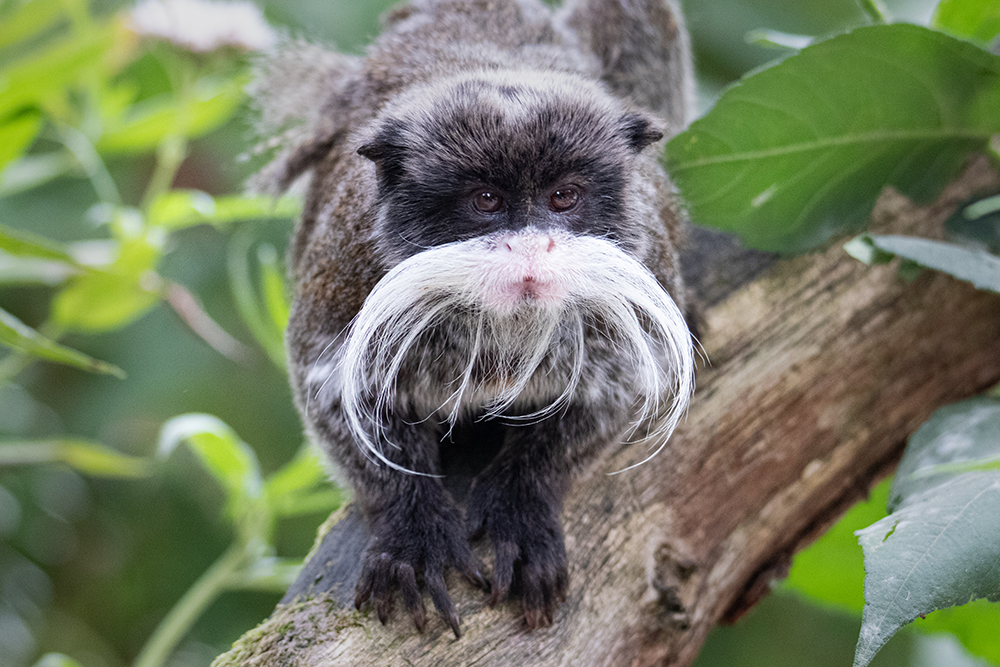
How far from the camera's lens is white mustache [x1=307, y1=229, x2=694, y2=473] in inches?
47.1

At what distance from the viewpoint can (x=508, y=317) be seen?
134cm

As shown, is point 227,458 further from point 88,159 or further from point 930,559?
point 930,559

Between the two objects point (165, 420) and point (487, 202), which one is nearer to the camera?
point (487, 202)

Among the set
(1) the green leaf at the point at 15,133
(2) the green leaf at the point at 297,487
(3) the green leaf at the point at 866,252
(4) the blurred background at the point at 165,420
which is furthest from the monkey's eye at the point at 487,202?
(4) the blurred background at the point at 165,420

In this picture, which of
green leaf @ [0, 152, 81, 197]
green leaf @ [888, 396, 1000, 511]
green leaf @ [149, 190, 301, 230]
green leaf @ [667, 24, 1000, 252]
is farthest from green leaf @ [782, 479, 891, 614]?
green leaf @ [0, 152, 81, 197]

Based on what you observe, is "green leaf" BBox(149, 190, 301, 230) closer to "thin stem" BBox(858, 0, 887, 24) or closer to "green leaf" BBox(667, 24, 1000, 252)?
"green leaf" BBox(667, 24, 1000, 252)

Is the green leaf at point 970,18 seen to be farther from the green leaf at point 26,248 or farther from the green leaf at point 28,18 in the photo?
the green leaf at point 28,18

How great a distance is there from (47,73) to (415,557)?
3.81 feet

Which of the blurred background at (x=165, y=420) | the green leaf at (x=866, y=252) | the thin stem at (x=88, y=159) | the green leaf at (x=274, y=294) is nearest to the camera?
the green leaf at (x=866, y=252)

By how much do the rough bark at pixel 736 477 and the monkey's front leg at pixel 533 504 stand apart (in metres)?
0.04

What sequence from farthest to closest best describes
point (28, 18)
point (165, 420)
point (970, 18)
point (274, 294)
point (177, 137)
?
point (165, 420), point (177, 137), point (274, 294), point (28, 18), point (970, 18)

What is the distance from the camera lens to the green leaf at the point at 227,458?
172 cm

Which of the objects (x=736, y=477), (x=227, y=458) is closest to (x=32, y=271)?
(x=227, y=458)

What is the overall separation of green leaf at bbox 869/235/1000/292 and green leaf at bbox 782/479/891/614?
2.02 ft
